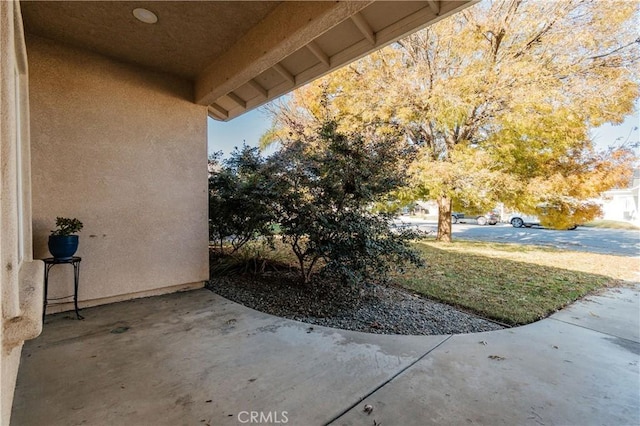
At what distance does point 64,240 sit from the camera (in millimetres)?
3023

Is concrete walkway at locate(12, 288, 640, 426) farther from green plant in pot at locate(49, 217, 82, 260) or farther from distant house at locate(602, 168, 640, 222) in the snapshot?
distant house at locate(602, 168, 640, 222)

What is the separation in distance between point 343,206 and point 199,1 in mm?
2634

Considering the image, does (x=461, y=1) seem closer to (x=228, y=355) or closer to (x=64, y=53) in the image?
(x=228, y=355)

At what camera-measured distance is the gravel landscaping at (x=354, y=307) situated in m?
3.17

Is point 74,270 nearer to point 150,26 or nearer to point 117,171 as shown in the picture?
point 117,171

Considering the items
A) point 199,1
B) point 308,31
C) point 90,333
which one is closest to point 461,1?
point 308,31

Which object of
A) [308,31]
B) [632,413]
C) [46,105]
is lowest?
[632,413]

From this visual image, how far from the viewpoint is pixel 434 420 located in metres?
1.75

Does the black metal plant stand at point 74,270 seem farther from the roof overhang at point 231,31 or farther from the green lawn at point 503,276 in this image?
the roof overhang at point 231,31

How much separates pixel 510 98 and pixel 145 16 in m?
7.57

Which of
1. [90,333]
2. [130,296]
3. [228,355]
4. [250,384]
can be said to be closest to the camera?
[250,384]

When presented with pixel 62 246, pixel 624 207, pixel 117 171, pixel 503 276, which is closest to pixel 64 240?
pixel 62 246

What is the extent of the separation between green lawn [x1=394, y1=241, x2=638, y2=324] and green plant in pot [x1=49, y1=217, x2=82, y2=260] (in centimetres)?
450

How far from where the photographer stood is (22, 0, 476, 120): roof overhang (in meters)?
2.68
